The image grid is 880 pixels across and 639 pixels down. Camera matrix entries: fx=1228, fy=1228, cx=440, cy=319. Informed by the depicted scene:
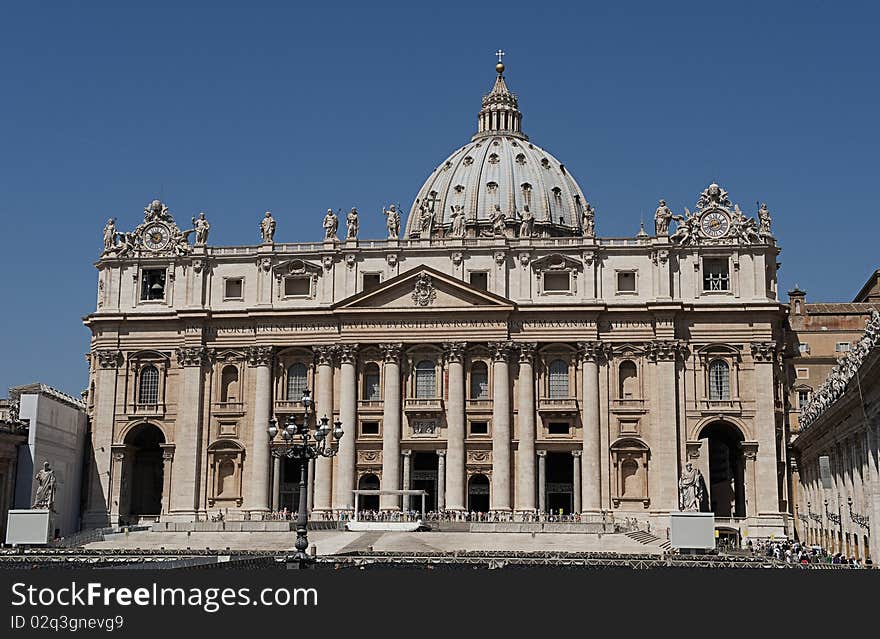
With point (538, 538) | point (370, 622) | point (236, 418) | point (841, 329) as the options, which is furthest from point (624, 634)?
point (841, 329)

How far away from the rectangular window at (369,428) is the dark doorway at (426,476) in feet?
10.8

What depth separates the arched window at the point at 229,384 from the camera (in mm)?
90688

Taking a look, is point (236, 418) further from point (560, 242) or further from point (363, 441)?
point (560, 242)

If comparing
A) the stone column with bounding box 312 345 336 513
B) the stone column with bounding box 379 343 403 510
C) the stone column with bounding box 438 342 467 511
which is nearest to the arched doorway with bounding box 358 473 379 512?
the stone column with bounding box 379 343 403 510

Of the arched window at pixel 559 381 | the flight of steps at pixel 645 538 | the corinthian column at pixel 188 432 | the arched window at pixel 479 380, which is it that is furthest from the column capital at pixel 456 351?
the flight of steps at pixel 645 538

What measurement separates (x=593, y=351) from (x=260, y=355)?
79.0 feet

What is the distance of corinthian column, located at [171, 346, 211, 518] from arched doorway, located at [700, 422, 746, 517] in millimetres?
33391

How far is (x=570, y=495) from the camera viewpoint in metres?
87.9

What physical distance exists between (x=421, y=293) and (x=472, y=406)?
8820 mm

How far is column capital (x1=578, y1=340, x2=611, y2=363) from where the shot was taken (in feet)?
283

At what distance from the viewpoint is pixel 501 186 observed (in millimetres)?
135375

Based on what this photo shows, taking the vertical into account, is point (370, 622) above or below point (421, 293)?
below

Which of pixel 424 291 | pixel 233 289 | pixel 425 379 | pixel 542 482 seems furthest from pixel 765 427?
pixel 233 289

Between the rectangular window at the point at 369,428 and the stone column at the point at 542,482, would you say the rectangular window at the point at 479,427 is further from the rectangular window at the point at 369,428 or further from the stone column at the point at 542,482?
the rectangular window at the point at 369,428
